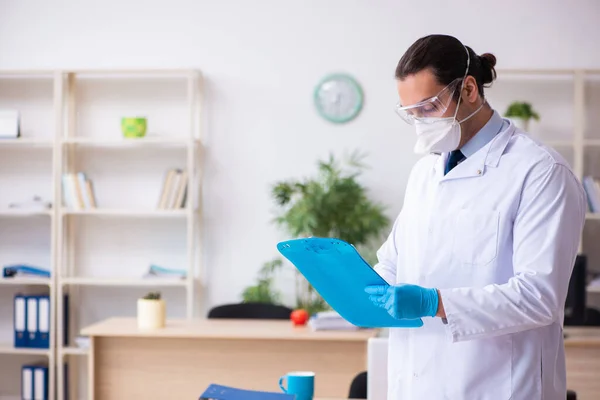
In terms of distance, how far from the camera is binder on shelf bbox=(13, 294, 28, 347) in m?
4.61

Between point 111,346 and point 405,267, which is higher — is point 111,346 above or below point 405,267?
below

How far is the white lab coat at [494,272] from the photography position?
4.93 feet

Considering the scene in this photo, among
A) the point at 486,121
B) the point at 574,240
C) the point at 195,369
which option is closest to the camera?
the point at 574,240

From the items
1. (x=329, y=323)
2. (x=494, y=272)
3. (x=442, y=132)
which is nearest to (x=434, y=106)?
(x=442, y=132)

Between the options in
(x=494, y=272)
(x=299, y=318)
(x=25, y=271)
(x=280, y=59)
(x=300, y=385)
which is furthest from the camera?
(x=280, y=59)

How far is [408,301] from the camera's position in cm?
150

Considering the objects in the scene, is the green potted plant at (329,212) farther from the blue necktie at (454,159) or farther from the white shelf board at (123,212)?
the blue necktie at (454,159)

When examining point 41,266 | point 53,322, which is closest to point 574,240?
point 53,322

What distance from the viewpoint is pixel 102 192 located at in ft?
16.2

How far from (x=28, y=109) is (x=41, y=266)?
40.1 inches

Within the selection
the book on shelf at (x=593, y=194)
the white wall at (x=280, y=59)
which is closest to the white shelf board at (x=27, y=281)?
the white wall at (x=280, y=59)

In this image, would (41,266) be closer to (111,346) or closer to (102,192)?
(102,192)

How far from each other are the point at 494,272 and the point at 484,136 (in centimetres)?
31

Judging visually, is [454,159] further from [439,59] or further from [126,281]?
[126,281]
